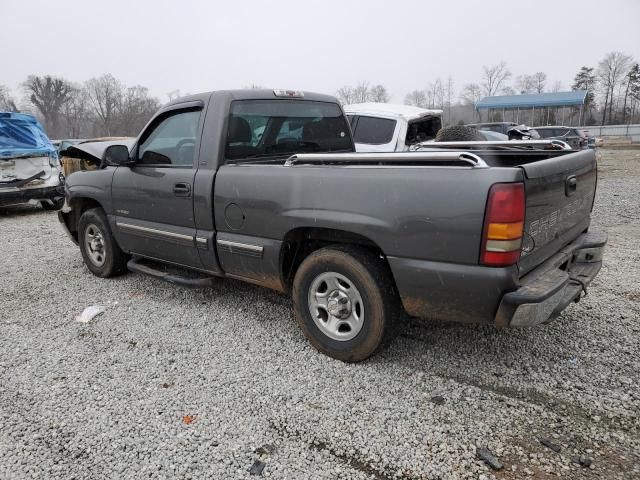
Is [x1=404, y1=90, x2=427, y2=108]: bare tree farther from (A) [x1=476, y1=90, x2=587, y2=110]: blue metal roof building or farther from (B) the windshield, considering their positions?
(B) the windshield

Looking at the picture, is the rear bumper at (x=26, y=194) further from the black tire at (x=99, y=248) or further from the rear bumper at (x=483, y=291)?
the rear bumper at (x=483, y=291)

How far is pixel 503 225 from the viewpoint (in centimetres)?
249

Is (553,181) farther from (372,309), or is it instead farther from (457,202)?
(372,309)

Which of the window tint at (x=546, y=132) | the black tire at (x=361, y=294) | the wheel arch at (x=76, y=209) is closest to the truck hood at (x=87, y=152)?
the wheel arch at (x=76, y=209)

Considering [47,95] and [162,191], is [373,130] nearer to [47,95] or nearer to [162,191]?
[162,191]

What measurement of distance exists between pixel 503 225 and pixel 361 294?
3.35ft

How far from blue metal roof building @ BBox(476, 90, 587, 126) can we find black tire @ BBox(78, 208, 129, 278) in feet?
166

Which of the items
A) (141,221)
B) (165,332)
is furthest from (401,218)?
(141,221)

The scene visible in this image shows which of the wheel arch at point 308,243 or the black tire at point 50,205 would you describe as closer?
the wheel arch at point 308,243

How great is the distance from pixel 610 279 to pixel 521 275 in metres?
2.78

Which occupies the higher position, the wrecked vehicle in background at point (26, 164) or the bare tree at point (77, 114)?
the bare tree at point (77, 114)

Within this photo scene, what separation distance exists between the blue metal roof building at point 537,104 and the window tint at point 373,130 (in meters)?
46.0

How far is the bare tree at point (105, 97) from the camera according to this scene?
216ft

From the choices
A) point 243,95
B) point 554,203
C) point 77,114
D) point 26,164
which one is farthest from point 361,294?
point 77,114
